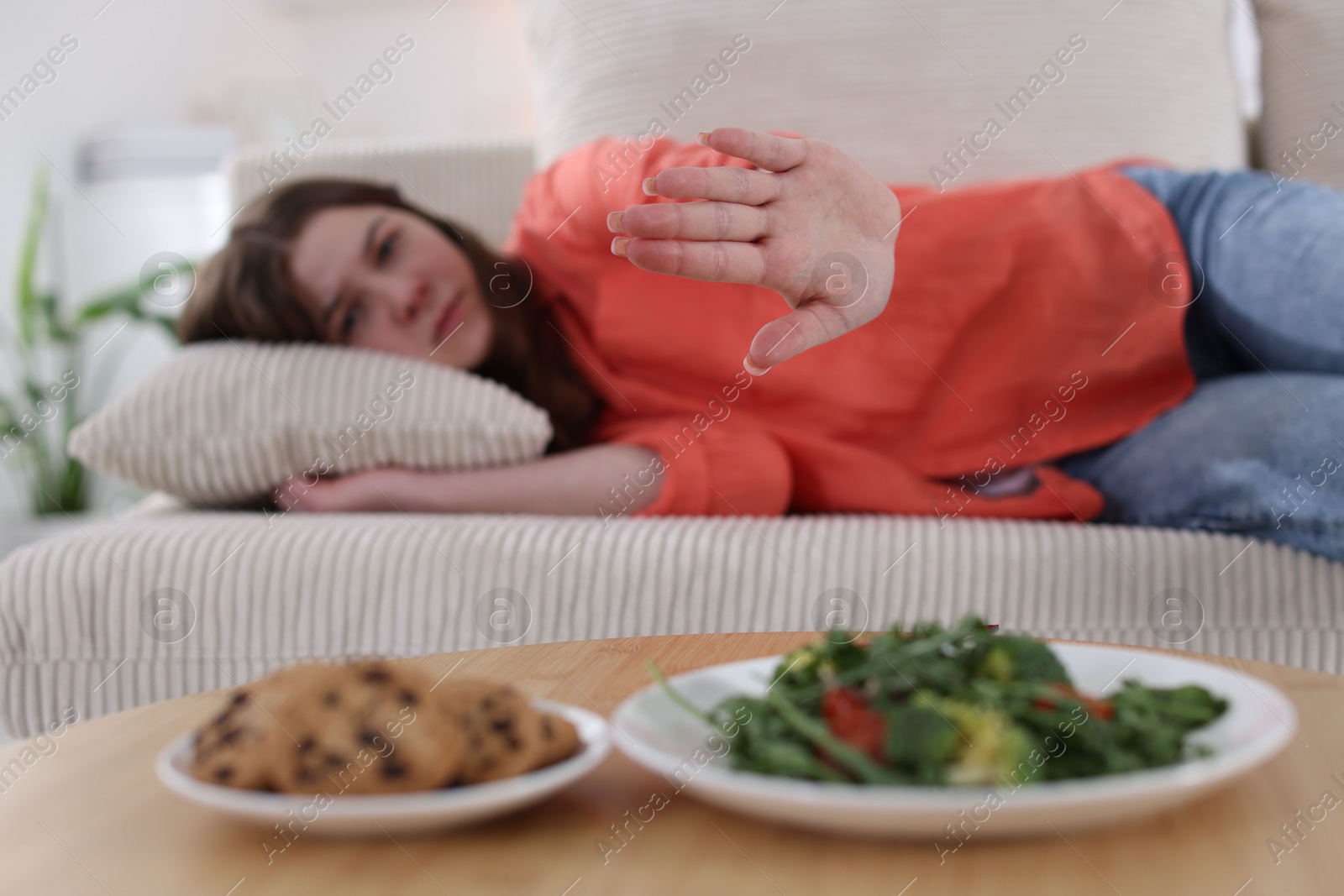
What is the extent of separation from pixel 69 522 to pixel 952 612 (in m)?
2.20

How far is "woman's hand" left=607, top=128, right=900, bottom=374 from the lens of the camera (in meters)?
0.64

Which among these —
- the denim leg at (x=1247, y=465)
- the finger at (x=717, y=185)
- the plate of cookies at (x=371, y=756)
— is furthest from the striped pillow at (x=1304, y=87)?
the plate of cookies at (x=371, y=756)

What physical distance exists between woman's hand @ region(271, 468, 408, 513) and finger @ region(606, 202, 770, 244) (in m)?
0.53

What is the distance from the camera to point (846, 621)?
2.86ft

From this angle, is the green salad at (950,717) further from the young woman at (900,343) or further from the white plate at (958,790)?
the young woman at (900,343)

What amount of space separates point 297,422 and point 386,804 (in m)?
0.81

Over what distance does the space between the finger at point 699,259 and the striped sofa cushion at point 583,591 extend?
0.92ft

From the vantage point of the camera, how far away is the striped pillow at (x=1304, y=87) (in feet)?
4.87

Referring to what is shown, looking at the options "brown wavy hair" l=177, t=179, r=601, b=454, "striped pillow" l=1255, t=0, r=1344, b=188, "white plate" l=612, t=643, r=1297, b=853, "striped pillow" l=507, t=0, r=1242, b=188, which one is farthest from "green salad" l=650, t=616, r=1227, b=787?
"striped pillow" l=1255, t=0, r=1344, b=188

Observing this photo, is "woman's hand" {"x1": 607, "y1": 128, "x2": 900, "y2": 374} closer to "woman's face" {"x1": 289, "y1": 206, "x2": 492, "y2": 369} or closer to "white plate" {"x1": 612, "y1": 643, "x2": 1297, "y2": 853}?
"white plate" {"x1": 612, "y1": 643, "x2": 1297, "y2": 853}

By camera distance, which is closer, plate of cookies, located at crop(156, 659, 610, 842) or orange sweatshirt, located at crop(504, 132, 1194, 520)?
plate of cookies, located at crop(156, 659, 610, 842)

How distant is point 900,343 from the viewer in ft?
3.89

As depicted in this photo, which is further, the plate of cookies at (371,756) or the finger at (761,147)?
the finger at (761,147)

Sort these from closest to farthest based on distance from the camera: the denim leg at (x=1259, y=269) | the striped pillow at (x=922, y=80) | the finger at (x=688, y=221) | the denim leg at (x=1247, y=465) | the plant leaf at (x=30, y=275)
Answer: the finger at (x=688, y=221), the denim leg at (x=1247, y=465), the denim leg at (x=1259, y=269), the striped pillow at (x=922, y=80), the plant leaf at (x=30, y=275)
